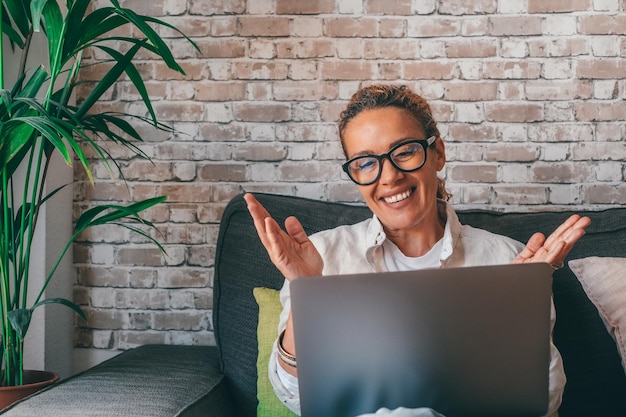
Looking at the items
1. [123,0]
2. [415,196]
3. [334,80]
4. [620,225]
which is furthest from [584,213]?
[123,0]

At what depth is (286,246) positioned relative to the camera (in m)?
1.30

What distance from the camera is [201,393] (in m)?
1.51

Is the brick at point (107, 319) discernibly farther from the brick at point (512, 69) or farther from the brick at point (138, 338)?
the brick at point (512, 69)

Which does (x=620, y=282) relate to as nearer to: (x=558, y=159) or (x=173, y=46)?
(x=558, y=159)

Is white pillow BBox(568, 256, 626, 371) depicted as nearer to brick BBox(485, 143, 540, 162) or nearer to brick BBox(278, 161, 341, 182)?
brick BBox(485, 143, 540, 162)

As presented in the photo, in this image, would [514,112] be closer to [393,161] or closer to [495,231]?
[495,231]

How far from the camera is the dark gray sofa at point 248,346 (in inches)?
58.6

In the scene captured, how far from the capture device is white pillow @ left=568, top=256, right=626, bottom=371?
4.92 ft

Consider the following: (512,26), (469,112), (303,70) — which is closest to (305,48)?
(303,70)

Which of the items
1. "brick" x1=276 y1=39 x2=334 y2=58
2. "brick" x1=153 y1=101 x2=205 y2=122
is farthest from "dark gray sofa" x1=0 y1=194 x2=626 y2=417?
"brick" x1=276 y1=39 x2=334 y2=58

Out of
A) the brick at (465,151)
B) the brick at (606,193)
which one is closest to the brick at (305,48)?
the brick at (465,151)

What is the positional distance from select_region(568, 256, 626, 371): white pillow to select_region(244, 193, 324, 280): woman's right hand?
0.70m

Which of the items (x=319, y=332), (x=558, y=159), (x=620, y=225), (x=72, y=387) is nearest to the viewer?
(x=319, y=332)

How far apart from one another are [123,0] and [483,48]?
1.25 metres
